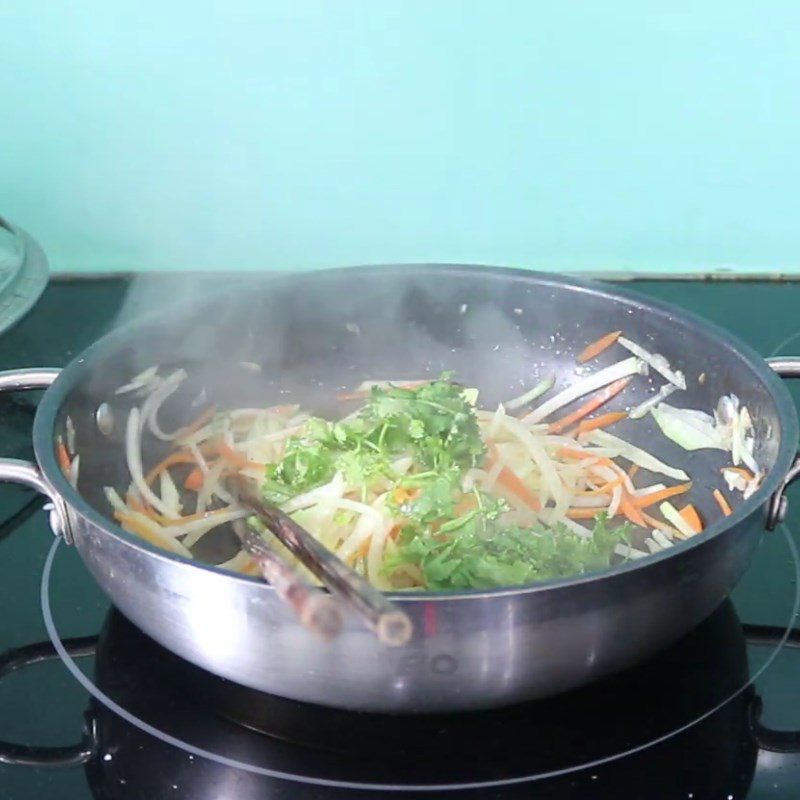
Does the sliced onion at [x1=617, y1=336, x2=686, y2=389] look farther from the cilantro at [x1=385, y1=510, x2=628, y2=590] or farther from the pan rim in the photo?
the cilantro at [x1=385, y1=510, x2=628, y2=590]

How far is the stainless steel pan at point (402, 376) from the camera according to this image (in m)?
0.69

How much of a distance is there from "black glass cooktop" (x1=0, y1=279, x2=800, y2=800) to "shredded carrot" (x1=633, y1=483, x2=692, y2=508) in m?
0.14

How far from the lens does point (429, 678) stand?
0.70 meters

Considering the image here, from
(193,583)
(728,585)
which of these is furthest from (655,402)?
(193,583)

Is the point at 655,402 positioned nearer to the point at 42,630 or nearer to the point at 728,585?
the point at 728,585

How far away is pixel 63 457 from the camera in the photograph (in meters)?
0.91

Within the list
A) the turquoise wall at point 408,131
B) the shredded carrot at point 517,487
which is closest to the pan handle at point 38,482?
the shredded carrot at point 517,487

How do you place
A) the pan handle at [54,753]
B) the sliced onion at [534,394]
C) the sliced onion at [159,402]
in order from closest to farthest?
the pan handle at [54,753] → the sliced onion at [159,402] → the sliced onion at [534,394]

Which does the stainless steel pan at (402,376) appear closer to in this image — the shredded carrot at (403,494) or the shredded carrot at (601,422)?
the shredded carrot at (601,422)

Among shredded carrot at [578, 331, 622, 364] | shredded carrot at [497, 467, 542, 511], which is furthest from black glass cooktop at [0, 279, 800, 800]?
shredded carrot at [578, 331, 622, 364]

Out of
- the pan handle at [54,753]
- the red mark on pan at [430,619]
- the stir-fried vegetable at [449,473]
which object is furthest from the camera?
the stir-fried vegetable at [449,473]

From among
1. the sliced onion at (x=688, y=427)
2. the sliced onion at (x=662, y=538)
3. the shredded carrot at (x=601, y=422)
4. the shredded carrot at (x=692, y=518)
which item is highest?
the sliced onion at (x=688, y=427)

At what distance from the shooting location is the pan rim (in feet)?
2.21

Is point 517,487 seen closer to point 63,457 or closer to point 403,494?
point 403,494
